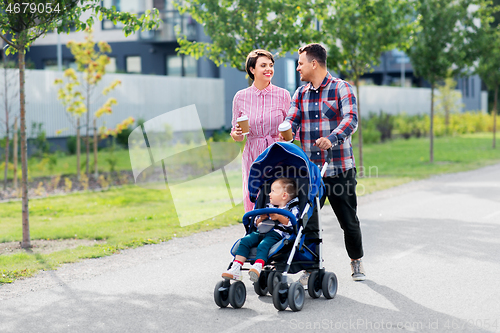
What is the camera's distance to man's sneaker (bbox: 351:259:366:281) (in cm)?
574

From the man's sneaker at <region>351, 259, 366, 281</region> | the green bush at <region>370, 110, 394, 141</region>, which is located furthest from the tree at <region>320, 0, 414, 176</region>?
the green bush at <region>370, 110, 394, 141</region>

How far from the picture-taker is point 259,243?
193 inches

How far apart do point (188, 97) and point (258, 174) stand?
21283mm

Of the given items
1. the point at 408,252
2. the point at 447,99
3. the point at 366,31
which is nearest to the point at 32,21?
the point at 408,252

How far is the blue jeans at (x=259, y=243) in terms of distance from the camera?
4777 mm

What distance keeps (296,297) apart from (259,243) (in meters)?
0.51

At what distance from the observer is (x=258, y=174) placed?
5316mm

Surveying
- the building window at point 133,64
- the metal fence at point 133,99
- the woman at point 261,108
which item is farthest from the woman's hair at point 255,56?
the building window at point 133,64

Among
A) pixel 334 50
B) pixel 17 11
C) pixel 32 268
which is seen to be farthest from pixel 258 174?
pixel 334 50

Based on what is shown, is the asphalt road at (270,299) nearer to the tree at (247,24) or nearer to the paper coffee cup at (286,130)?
the paper coffee cup at (286,130)

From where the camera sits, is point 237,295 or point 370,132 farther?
point 370,132

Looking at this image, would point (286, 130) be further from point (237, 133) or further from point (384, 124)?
point (384, 124)

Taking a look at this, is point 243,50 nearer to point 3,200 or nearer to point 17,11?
point 17,11

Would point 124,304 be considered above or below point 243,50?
below
